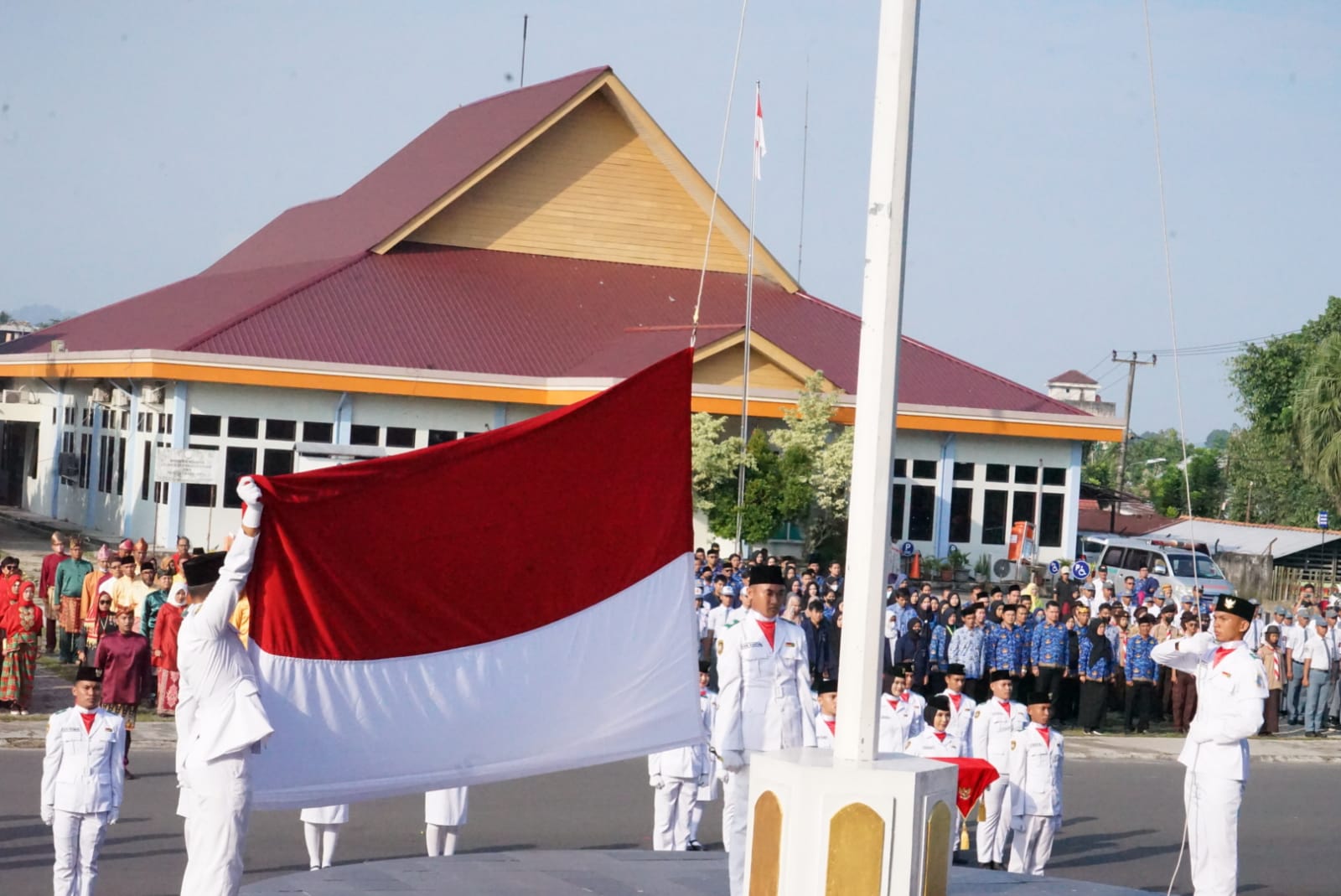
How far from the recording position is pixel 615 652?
817cm

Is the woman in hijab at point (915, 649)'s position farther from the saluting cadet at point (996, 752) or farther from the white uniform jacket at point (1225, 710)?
the white uniform jacket at point (1225, 710)

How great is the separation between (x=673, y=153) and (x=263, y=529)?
32572 mm

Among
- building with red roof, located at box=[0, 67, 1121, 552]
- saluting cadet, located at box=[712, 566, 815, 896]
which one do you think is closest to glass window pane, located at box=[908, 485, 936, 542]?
building with red roof, located at box=[0, 67, 1121, 552]

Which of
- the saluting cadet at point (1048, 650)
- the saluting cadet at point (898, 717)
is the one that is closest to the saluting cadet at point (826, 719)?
the saluting cadet at point (898, 717)

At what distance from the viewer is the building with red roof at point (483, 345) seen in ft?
104

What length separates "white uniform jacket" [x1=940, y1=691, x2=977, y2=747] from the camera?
1283 cm

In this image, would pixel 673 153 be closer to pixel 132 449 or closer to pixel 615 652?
pixel 132 449

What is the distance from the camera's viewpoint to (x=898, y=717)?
42.7 feet

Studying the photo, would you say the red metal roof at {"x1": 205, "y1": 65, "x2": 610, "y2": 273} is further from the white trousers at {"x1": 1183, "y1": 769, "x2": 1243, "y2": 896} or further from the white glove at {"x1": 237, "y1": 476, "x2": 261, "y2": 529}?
the white glove at {"x1": 237, "y1": 476, "x2": 261, "y2": 529}

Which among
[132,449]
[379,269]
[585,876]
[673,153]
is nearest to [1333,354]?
[673,153]

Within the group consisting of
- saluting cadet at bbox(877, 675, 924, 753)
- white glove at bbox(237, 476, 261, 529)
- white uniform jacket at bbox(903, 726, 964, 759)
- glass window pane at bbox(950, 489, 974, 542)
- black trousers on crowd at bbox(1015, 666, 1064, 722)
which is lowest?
black trousers on crowd at bbox(1015, 666, 1064, 722)

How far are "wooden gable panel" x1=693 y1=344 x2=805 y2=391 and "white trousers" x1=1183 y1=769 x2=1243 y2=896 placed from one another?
2246cm

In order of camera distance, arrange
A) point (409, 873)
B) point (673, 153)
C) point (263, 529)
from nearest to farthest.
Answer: point (263, 529), point (409, 873), point (673, 153)

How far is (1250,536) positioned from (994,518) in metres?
15.3
